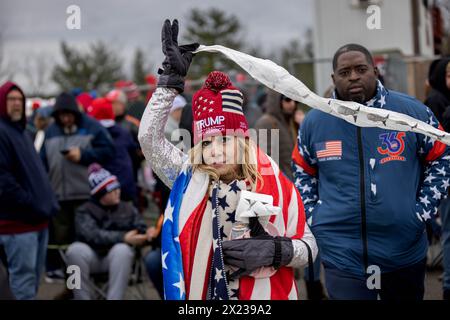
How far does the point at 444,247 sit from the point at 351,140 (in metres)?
Answer: 2.22

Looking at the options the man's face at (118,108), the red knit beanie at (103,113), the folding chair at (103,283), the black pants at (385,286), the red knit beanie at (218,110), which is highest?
the man's face at (118,108)

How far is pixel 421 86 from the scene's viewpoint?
10.9m

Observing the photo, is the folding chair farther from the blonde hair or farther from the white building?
the white building

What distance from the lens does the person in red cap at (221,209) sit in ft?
11.4

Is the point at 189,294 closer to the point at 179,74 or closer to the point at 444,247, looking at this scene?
the point at 179,74

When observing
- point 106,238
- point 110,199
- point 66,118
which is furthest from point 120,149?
point 106,238

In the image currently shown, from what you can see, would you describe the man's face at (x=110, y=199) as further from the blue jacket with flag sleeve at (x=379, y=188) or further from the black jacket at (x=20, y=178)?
the blue jacket with flag sleeve at (x=379, y=188)

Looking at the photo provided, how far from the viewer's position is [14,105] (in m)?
6.64

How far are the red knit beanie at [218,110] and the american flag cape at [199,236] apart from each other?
200mm

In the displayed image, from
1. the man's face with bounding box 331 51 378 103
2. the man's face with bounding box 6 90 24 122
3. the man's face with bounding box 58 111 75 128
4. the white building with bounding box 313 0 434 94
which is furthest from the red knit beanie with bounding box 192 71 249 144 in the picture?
the white building with bounding box 313 0 434 94

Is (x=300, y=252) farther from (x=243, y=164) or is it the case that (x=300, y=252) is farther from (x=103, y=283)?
(x=103, y=283)

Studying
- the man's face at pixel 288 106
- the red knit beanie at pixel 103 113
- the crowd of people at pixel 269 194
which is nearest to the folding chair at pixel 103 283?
the crowd of people at pixel 269 194

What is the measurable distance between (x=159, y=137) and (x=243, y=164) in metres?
0.46

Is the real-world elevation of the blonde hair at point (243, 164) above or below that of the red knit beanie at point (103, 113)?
below
